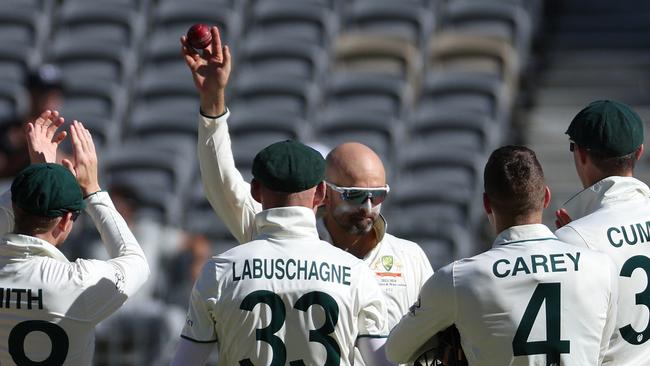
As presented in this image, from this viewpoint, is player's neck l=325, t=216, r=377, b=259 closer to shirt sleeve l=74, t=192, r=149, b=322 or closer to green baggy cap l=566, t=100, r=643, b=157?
shirt sleeve l=74, t=192, r=149, b=322

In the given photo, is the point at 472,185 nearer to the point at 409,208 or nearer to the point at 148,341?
the point at 409,208

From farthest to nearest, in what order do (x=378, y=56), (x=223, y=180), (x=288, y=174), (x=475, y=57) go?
(x=378, y=56), (x=475, y=57), (x=223, y=180), (x=288, y=174)

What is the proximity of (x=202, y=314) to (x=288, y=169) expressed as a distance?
594 mm

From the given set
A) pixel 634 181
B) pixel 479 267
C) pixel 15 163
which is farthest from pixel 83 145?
pixel 15 163

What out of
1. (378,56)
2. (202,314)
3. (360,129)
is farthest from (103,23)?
(202,314)

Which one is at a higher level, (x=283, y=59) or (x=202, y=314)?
(x=283, y=59)

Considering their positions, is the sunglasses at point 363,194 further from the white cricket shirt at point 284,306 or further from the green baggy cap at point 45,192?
the green baggy cap at point 45,192

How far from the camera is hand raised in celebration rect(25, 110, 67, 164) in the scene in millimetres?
5141

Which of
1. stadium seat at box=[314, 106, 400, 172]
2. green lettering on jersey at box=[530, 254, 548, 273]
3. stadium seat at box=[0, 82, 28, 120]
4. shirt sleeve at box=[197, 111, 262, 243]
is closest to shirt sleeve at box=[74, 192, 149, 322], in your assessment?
shirt sleeve at box=[197, 111, 262, 243]

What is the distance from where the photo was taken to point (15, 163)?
7.71 meters

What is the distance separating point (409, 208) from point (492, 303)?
677 centimetres

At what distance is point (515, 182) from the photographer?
4.31 m

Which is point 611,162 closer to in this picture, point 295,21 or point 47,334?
point 47,334

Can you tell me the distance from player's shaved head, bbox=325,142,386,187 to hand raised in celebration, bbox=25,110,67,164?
1142 mm
